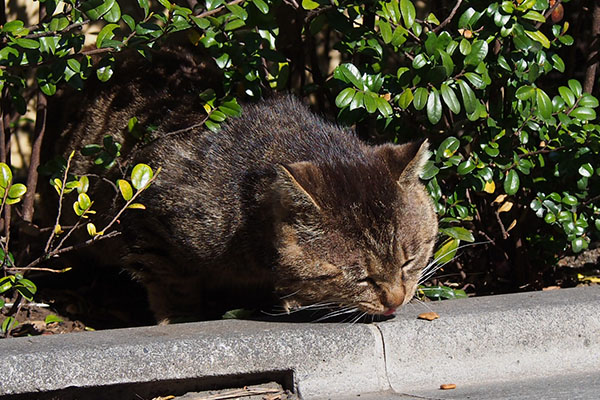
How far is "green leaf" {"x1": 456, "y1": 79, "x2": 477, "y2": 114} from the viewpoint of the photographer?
3.97 meters

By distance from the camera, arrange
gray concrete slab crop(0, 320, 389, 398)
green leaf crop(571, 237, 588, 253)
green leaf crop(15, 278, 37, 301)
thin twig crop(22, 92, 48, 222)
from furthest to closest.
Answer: thin twig crop(22, 92, 48, 222) < green leaf crop(571, 237, 588, 253) < green leaf crop(15, 278, 37, 301) < gray concrete slab crop(0, 320, 389, 398)

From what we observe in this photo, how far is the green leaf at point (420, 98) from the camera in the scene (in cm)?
391

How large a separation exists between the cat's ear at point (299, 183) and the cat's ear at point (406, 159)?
1.29ft

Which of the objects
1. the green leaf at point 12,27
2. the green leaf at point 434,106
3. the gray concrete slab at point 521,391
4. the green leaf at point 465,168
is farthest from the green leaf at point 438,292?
the green leaf at point 12,27

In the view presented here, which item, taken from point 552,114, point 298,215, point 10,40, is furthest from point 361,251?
point 10,40

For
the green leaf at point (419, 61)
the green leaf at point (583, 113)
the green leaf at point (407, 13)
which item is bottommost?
the green leaf at point (583, 113)

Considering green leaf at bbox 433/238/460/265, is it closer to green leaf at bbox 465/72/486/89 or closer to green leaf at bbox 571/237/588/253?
green leaf at bbox 571/237/588/253

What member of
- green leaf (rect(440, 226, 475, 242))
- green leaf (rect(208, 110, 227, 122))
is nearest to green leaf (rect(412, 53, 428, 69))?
green leaf (rect(440, 226, 475, 242))

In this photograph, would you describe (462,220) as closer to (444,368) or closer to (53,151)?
(444,368)

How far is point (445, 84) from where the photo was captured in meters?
3.94

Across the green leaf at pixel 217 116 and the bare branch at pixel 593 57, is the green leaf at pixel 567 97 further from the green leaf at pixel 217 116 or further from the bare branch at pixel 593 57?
the green leaf at pixel 217 116

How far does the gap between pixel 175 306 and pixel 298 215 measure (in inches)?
46.2

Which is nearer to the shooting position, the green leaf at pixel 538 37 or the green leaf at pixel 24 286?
the green leaf at pixel 24 286

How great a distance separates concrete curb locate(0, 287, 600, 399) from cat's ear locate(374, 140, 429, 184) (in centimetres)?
66
